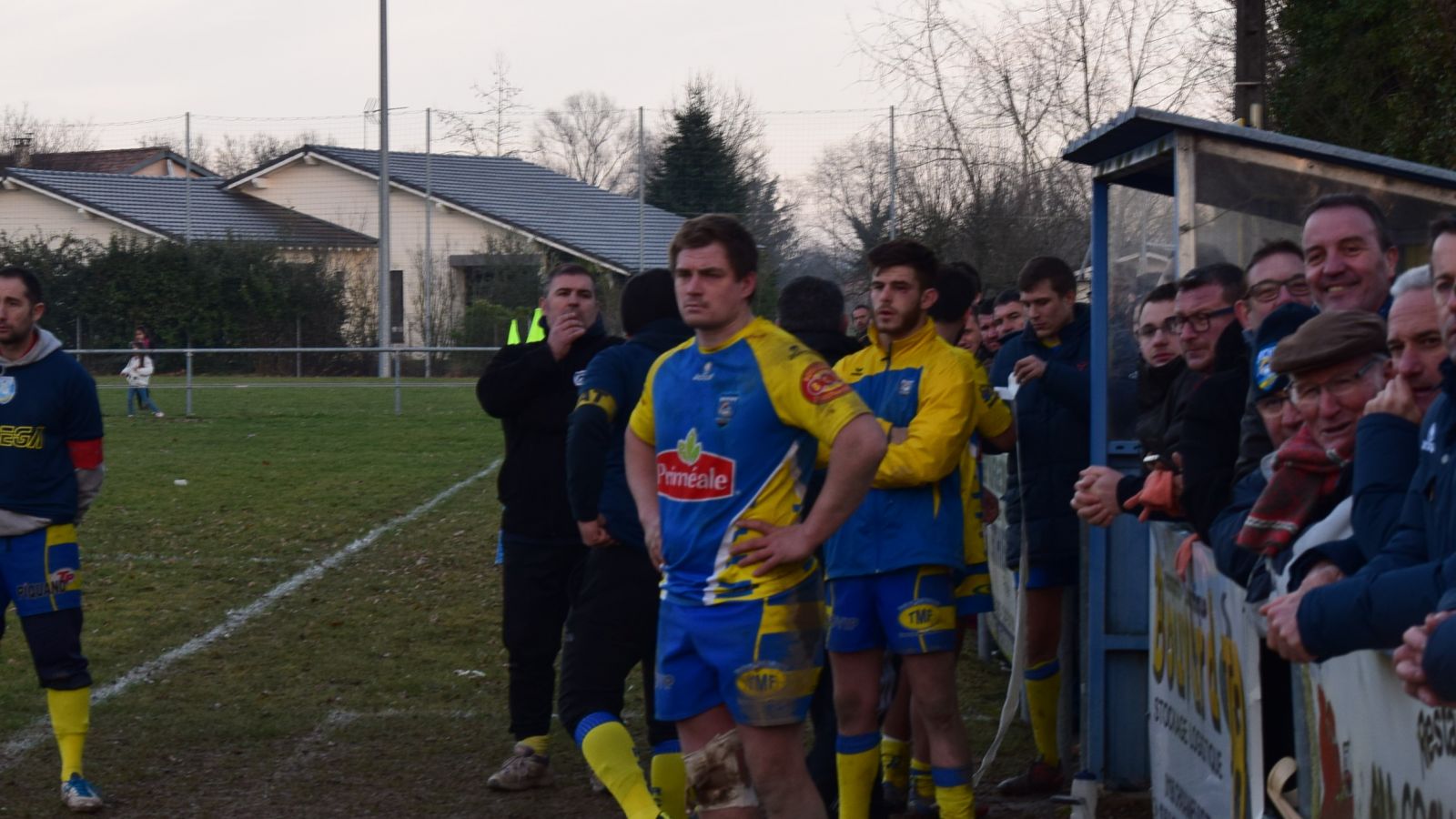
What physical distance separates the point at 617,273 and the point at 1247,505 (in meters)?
38.3

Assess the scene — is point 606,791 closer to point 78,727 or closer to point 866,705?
point 866,705

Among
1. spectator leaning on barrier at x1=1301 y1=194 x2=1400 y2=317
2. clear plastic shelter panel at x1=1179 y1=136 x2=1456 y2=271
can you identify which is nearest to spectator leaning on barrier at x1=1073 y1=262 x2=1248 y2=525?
clear plastic shelter panel at x1=1179 y1=136 x2=1456 y2=271

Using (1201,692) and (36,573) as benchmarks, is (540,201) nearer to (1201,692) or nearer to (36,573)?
(36,573)

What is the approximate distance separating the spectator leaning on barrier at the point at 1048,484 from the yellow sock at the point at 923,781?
444mm

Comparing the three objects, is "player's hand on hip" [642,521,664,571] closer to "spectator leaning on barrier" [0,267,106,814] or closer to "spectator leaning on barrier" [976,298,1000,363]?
"spectator leaning on barrier" [0,267,106,814]

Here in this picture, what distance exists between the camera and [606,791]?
20.7 feet

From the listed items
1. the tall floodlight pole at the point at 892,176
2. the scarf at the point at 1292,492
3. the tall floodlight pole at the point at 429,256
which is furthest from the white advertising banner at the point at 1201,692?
the tall floodlight pole at the point at 429,256

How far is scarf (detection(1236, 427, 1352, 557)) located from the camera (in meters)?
3.58

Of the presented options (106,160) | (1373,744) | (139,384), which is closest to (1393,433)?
(1373,744)

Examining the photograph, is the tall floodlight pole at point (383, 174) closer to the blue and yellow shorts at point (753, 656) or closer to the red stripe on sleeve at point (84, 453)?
the red stripe on sleeve at point (84, 453)

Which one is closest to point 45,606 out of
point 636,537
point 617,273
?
point 636,537

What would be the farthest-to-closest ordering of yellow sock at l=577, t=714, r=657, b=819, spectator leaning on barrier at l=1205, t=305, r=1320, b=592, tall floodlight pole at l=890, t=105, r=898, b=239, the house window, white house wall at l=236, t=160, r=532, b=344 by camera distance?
white house wall at l=236, t=160, r=532, b=344 < the house window < tall floodlight pole at l=890, t=105, r=898, b=239 < yellow sock at l=577, t=714, r=657, b=819 < spectator leaning on barrier at l=1205, t=305, r=1320, b=592

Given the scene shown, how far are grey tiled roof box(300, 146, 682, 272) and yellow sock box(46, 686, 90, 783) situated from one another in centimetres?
3374

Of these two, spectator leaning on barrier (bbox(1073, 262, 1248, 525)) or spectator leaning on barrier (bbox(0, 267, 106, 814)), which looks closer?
spectator leaning on barrier (bbox(1073, 262, 1248, 525))
